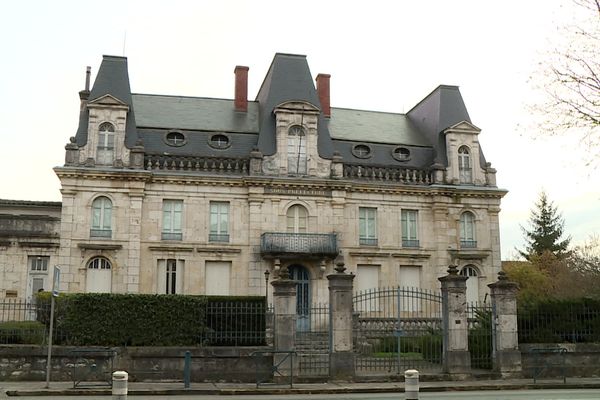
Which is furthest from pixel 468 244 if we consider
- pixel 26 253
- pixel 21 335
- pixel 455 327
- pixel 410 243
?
pixel 21 335

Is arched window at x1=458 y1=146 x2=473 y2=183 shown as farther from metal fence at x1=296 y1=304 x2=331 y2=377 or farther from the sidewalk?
the sidewalk

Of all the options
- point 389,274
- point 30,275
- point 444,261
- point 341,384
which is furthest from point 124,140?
point 341,384

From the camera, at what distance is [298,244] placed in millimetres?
31500

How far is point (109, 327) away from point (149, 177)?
12573mm

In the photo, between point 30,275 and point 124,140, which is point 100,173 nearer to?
point 124,140

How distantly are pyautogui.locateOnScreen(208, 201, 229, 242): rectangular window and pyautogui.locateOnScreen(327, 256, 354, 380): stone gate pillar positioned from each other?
1350 centimetres

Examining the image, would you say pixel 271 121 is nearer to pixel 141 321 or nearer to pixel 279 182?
pixel 279 182

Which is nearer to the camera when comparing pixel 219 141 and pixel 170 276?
pixel 170 276

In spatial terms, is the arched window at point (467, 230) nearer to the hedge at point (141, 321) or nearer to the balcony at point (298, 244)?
the balcony at point (298, 244)

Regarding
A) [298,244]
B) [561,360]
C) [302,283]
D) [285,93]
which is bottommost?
[561,360]

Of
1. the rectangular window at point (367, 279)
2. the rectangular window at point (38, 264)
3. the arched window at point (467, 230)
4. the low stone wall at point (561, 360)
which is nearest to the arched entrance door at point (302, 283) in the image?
the rectangular window at point (367, 279)

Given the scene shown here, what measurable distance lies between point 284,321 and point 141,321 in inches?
159

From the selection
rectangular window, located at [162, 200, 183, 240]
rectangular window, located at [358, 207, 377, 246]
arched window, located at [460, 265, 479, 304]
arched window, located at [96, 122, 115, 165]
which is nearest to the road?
rectangular window, located at [162, 200, 183, 240]

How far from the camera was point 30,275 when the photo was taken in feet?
99.6
